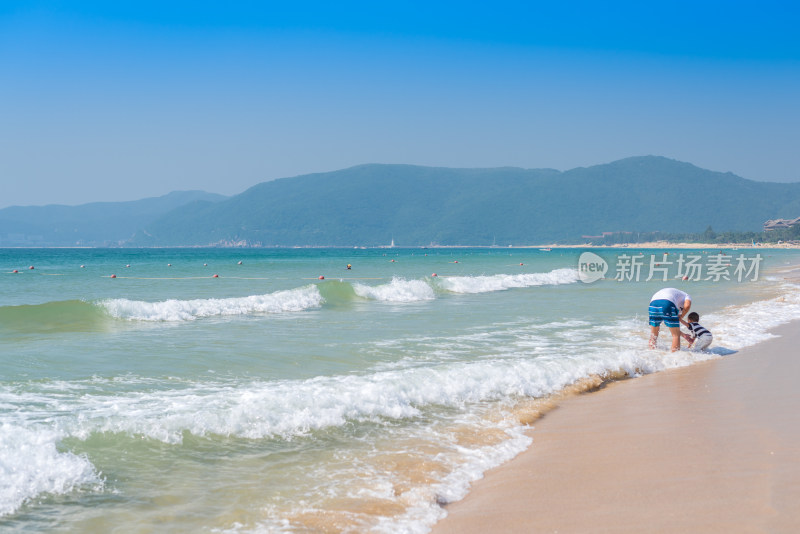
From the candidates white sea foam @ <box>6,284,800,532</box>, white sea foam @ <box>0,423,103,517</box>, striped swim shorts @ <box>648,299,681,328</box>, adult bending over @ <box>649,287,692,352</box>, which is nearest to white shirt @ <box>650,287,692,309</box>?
adult bending over @ <box>649,287,692,352</box>

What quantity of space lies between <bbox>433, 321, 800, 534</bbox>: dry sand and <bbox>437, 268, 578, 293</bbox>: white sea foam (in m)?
22.4

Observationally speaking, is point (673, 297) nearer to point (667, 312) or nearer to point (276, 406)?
point (667, 312)

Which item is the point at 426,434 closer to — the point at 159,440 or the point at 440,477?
the point at 440,477

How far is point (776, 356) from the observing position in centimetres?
1136

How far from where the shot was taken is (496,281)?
3500cm

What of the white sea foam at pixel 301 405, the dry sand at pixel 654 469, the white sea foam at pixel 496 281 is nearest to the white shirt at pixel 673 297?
the white sea foam at pixel 301 405

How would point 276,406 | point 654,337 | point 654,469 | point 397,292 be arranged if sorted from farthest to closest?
point 397,292, point 654,337, point 276,406, point 654,469

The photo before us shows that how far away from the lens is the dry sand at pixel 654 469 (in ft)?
14.0

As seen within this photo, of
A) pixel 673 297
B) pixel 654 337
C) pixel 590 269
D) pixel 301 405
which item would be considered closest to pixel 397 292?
pixel 654 337

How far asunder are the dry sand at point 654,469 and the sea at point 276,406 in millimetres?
371

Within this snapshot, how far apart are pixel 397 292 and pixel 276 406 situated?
19.5 m

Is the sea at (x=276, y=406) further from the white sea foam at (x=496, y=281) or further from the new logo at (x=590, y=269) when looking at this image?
the new logo at (x=590, y=269)

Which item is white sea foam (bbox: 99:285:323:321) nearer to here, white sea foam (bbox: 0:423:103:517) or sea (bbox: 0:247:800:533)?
sea (bbox: 0:247:800:533)

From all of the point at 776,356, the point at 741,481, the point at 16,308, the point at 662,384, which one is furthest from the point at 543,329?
the point at 16,308
